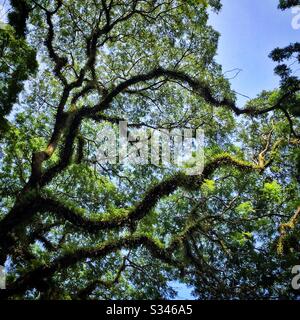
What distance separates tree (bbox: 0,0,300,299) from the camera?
9547mm

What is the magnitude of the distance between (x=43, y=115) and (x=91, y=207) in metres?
4.05

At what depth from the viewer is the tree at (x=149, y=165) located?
955 cm

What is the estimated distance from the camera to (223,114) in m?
12.9

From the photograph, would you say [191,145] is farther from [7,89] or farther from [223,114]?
[7,89]
